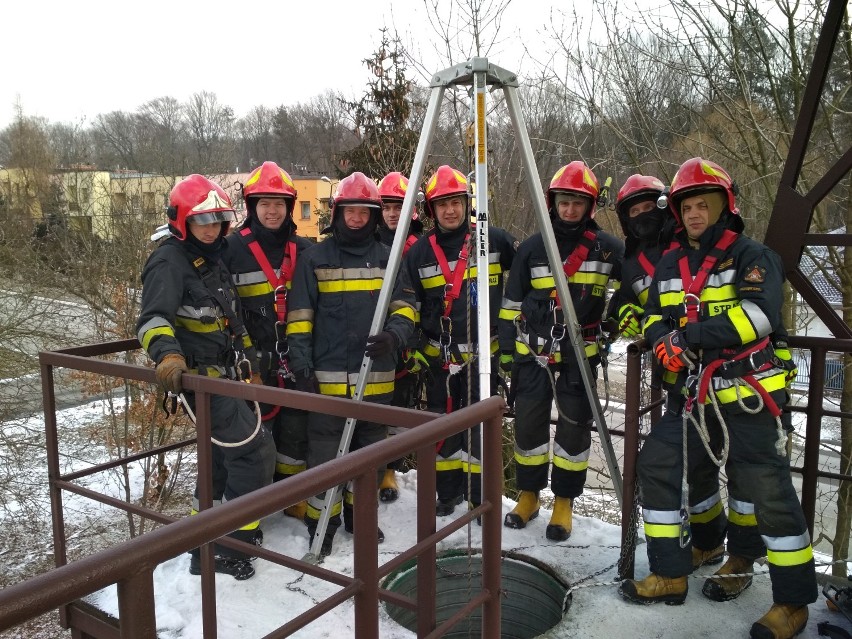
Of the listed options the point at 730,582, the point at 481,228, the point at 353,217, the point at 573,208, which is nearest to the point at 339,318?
the point at 353,217

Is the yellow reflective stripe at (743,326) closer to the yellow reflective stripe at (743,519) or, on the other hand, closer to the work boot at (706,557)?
the yellow reflective stripe at (743,519)

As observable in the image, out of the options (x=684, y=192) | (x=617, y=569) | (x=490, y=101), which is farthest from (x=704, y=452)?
(x=490, y=101)

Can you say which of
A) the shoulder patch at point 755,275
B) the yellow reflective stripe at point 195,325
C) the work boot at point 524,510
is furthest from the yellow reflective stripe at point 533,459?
the yellow reflective stripe at point 195,325

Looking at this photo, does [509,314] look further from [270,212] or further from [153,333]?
[153,333]

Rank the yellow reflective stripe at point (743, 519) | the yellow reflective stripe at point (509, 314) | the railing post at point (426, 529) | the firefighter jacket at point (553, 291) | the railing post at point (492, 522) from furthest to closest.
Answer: the yellow reflective stripe at point (509, 314)
the firefighter jacket at point (553, 291)
the yellow reflective stripe at point (743, 519)
the railing post at point (492, 522)
the railing post at point (426, 529)

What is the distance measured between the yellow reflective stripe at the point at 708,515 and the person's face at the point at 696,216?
4.86ft

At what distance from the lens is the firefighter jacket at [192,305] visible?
11.4 ft

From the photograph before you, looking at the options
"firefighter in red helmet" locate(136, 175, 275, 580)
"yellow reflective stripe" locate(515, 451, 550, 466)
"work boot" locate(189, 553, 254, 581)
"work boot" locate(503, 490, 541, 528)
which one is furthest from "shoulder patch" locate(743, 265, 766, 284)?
"work boot" locate(189, 553, 254, 581)

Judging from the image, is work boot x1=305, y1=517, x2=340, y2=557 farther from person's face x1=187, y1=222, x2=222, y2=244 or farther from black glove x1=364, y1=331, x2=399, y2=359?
person's face x1=187, y1=222, x2=222, y2=244

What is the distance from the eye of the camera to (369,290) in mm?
4223

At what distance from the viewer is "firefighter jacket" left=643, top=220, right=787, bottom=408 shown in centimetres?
295

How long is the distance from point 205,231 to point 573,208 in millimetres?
2209

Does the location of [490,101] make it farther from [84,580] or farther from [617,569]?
[84,580]

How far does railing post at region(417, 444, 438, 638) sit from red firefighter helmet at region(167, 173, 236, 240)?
2.21 metres
